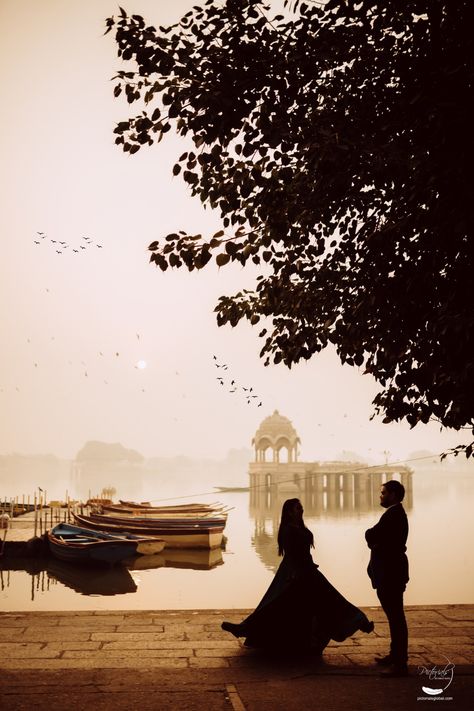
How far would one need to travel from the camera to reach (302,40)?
7297mm

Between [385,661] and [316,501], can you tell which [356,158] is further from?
[316,501]

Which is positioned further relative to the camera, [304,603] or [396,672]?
[304,603]

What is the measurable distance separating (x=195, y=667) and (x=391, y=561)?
7.40ft

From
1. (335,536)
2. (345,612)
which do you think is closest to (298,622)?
(345,612)

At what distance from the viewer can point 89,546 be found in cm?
2444

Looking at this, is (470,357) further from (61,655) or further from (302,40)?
(61,655)

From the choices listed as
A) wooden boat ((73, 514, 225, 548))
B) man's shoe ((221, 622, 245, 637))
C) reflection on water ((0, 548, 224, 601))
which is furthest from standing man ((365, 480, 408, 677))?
wooden boat ((73, 514, 225, 548))

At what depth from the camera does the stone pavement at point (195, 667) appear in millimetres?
5980

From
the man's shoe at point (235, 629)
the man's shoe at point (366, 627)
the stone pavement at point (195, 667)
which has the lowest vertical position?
the stone pavement at point (195, 667)

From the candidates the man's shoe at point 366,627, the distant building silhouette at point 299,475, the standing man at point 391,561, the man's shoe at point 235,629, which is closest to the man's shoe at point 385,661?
the standing man at point 391,561

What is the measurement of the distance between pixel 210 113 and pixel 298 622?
539cm

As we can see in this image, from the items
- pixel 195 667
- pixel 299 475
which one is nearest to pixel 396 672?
pixel 195 667

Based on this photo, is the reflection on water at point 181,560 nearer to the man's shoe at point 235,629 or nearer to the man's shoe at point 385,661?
the man's shoe at point 235,629

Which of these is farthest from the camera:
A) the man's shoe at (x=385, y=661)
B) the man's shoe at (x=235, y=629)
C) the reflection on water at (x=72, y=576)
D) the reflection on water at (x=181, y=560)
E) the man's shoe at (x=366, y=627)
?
the reflection on water at (x=181, y=560)
